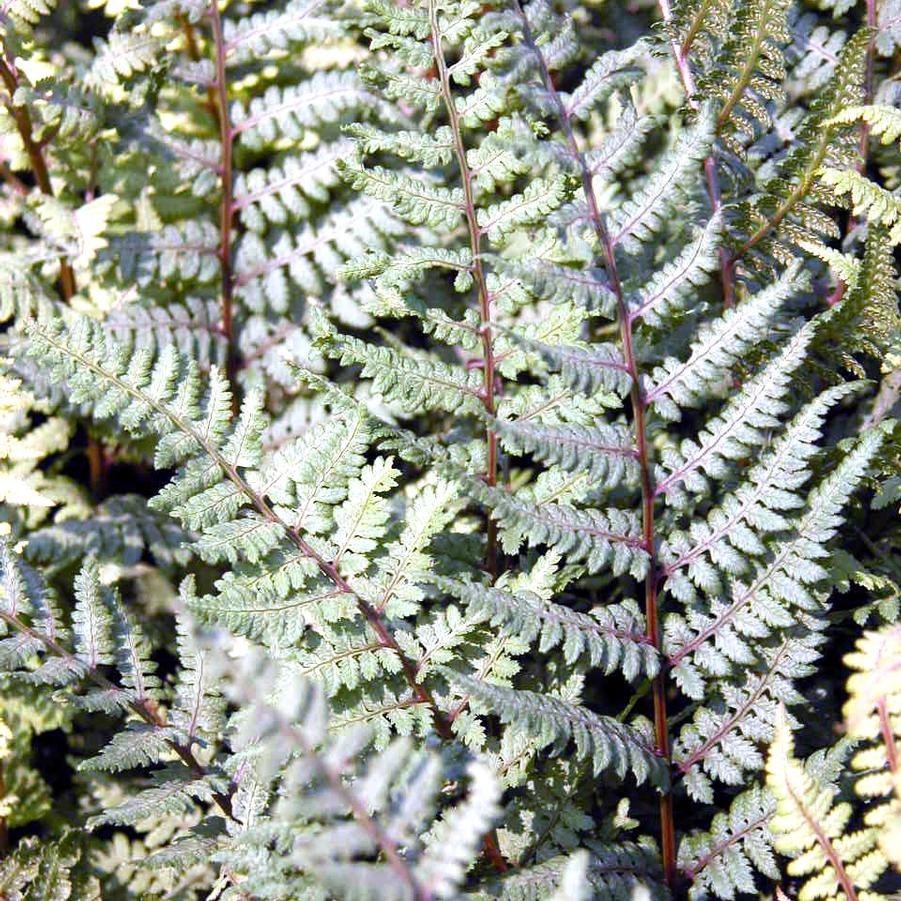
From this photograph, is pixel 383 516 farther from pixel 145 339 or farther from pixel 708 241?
pixel 145 339

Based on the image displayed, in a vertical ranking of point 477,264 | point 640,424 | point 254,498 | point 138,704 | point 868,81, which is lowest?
point 138,704

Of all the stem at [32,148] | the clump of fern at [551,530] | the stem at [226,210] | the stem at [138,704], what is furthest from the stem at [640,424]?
the stem at [32,148]

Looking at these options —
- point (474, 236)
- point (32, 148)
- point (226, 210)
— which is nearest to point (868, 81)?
point (474, 236)

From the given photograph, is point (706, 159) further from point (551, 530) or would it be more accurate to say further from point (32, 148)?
point (32, 148)

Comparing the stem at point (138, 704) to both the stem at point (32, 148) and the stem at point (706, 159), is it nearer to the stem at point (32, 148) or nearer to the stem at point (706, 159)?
the stem at point (32, 148)

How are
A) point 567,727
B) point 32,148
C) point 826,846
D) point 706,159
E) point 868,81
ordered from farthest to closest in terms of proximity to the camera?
point 32,148 < point 868,81 < point 706,159 < point 567,727 < point 826,846

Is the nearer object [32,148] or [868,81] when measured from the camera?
[868,81]
